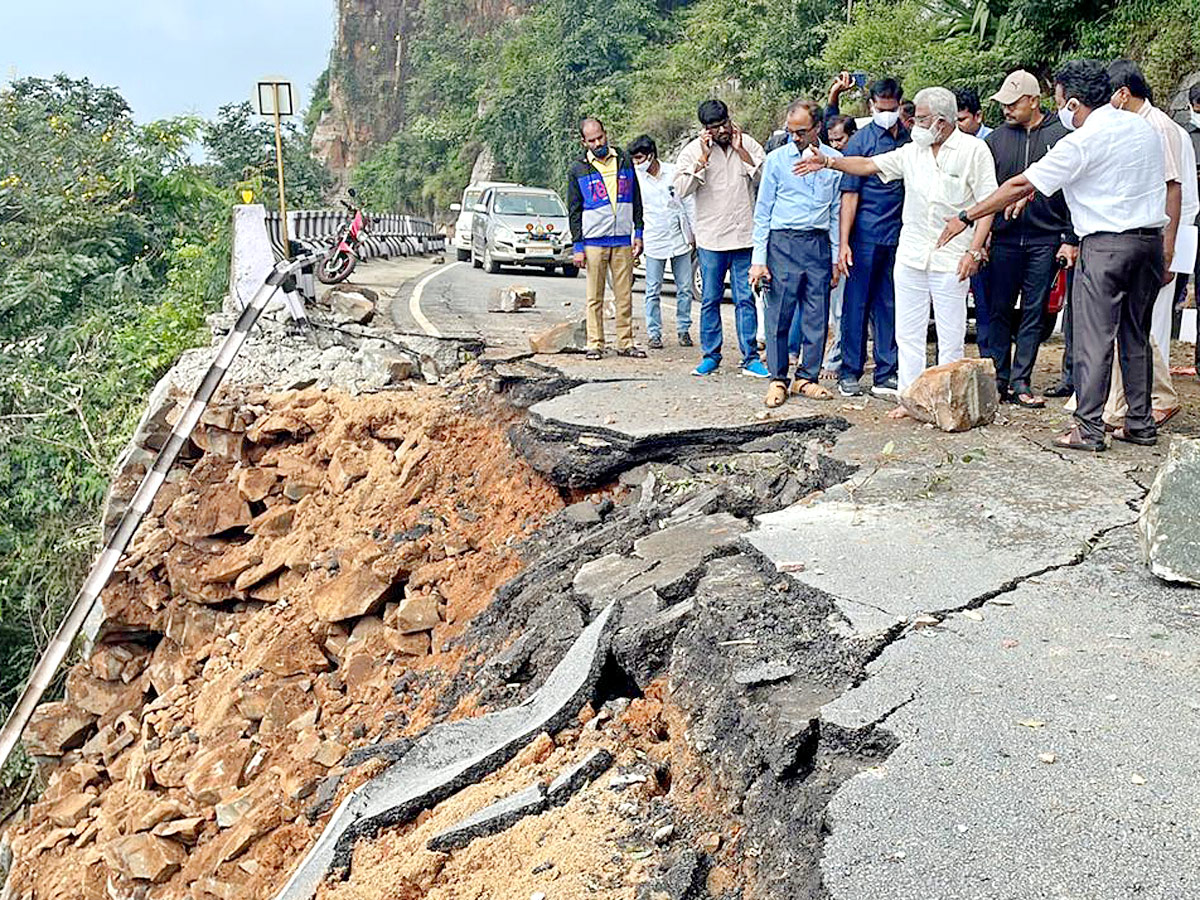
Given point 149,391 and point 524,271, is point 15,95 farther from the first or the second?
point 149,391

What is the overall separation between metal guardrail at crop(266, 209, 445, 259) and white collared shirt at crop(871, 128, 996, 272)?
671 cm

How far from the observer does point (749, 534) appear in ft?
16.1

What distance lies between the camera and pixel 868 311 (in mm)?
7715

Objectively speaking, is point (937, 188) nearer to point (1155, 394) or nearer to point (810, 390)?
point (810, 390)

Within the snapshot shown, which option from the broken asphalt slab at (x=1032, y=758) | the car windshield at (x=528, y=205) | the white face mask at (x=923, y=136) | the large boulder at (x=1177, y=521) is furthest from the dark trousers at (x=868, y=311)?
the car windshield at (x=528, y=205)

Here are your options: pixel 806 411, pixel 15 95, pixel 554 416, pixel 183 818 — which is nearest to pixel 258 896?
pixel 183 818

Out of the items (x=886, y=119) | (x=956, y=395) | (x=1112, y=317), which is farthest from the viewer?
(x=886, y=119)

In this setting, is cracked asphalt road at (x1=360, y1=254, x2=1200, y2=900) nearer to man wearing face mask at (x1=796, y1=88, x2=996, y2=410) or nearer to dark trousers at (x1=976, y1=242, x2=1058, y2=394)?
man wearing face mask at (x1=796, y1=88, x2=996, y2=410)

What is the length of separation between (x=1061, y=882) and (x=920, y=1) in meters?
20.6

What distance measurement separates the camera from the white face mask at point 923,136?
6.62 meters

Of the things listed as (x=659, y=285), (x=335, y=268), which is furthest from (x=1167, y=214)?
(x=335, y=268)

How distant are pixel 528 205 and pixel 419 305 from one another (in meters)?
8.57

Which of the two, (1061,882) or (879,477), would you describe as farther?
(879,477)

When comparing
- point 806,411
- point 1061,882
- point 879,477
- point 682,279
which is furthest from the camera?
point 682,279
